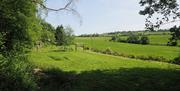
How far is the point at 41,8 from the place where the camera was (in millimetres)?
25953

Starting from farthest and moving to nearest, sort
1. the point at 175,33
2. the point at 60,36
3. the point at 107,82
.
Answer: the point at 60,36, the point at 107,82, the point at 175,33

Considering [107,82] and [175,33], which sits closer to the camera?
[175,33]

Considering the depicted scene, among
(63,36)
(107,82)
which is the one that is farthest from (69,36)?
(107,82)

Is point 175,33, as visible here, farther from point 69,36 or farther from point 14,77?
point 69,36

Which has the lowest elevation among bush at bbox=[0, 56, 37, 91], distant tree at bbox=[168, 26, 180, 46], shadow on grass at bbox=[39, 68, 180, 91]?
shadow on grass at bbox=[39, 68, 180, 91]

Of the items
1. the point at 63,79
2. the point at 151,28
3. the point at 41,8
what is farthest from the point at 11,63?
the point at 151,28

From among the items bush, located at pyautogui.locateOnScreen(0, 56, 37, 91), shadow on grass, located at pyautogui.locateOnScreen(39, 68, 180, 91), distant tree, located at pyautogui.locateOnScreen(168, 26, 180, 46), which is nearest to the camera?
bush, located at pyautogui.locateOnScreen(0, 56, 37, 91)

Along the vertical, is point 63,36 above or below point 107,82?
above

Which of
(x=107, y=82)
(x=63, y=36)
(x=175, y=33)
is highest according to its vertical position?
(x=175, y=33)

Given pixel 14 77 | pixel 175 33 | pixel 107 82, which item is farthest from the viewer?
pixel 107 82

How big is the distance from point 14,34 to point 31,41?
6.28 metres

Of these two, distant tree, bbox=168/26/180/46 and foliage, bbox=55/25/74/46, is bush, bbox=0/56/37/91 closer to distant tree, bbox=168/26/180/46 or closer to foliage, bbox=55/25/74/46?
distant tree, bbox=168/26/180/46

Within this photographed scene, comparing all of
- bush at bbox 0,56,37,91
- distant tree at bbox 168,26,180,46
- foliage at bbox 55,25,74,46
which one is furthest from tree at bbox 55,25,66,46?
bush at bbox 0,56,37,91

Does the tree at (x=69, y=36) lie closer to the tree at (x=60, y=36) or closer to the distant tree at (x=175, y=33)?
the tree at (x=60, y=36)
